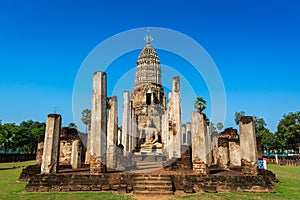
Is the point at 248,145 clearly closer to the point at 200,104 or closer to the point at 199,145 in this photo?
the point at 199,145

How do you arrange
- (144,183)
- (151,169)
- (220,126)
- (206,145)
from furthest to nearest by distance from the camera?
(220,126), (151,169), (206,145), (144,183)

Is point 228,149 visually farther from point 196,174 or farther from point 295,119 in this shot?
point 295,119

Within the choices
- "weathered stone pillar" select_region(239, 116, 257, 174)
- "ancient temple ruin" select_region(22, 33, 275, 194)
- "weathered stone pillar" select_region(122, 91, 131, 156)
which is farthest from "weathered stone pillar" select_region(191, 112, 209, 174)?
"weathered stone pillar" select_region(122, 91, 131, 156)

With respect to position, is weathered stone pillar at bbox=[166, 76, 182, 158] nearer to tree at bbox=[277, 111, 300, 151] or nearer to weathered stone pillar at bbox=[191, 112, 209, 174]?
weathered stone pillar at bbox=[191, 112, 209, 174]

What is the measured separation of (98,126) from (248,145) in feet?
26.3

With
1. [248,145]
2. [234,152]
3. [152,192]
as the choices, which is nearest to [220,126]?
[234,152]

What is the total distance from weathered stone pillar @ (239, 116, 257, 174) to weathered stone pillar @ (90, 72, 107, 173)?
296 inches

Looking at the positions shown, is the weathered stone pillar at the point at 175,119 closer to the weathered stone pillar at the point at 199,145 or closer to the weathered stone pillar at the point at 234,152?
the weathered stone pillar at the point at 234,152

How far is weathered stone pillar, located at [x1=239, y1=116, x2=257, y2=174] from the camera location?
1242cm

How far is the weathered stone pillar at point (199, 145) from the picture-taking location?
11.4 m

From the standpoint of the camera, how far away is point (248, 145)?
41.6 ft

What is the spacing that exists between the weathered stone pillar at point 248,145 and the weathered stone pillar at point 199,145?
8.44 ft

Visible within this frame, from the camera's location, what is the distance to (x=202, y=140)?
38.4 feet

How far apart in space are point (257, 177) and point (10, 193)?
10.6 meters
